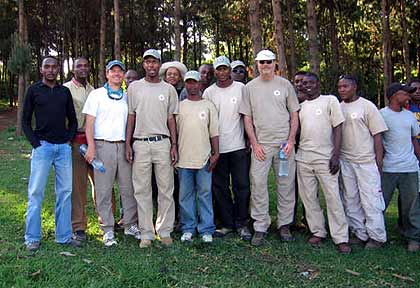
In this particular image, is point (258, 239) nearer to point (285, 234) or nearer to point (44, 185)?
point (285, 234)

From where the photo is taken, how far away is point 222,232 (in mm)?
5375

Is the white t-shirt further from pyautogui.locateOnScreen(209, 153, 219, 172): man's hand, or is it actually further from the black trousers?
the black trousers

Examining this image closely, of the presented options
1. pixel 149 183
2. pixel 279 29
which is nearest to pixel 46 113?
pixel 149 183

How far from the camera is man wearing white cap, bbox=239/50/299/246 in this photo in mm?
5031

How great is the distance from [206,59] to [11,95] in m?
15.8

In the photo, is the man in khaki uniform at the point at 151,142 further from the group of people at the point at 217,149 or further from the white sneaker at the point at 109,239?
the white sneaker at the point at 109,239

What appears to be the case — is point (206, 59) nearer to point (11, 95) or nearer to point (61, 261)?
point (11, 95)

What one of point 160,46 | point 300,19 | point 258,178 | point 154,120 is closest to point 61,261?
point 154,120

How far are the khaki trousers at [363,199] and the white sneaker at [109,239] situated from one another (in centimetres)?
265

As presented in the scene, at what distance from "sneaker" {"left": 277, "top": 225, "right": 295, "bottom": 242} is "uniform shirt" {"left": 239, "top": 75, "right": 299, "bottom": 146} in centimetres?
103

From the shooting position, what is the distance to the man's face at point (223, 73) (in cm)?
515

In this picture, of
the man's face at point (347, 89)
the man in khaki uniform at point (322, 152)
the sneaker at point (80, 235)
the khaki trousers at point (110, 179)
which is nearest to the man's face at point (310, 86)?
the man in khaki uniform at point (322, 152)

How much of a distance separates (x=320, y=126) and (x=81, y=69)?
9.16 ft

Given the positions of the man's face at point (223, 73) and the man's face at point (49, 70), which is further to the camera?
the man's face at point (223, 73)
